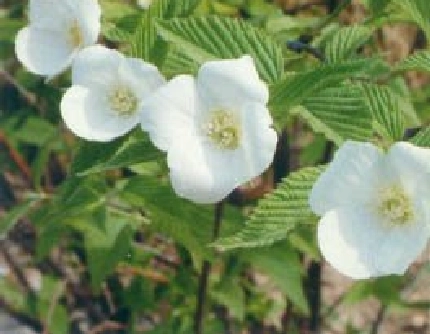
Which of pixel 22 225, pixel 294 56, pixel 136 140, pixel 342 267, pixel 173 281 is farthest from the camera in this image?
pixel 22 225

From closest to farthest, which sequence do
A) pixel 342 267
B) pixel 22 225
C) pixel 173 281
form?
pixel 342 267 < pixel 173 281 < pixel 22 225

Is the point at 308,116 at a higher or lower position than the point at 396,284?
higher

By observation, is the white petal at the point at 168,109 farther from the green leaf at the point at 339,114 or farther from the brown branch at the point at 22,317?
the brown branch at the point at 22,317

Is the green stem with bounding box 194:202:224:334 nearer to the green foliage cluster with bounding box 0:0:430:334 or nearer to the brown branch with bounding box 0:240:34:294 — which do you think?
the green foliage cluster with bounding box 0:0:430:334

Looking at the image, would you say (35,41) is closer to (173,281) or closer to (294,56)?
(294,56)

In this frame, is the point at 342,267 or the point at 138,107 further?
the point at 138,107

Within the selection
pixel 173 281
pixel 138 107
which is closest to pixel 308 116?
pixel 138 107
